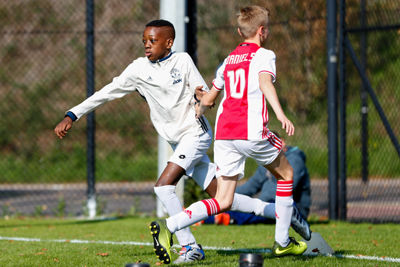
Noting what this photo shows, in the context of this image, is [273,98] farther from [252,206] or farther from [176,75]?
[252,206]

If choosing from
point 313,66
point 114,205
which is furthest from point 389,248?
point 114,205

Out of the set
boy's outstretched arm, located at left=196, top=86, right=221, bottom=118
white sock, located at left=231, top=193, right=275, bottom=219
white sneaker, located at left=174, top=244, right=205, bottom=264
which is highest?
boy's outstretched arm, located at left=196, top=86, right=221, bottom=118

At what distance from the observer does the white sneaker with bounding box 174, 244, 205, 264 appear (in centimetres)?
543

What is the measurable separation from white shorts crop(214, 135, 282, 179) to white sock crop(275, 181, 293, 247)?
284 mm

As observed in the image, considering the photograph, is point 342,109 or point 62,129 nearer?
point 62,129

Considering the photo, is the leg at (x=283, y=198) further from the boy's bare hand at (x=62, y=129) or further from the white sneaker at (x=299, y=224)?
the boy's bare hand at (x=62, y=129)

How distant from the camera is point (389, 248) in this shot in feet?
20.4

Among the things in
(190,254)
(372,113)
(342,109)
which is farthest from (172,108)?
(372,113)

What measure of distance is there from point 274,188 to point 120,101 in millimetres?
8173

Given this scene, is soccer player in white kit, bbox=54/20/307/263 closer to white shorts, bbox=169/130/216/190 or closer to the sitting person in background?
white shorts, bbox=169/130/216/190

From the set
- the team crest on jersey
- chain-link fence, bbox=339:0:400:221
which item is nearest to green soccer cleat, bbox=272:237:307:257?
the team crest on jersey

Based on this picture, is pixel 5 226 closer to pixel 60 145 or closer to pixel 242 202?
pixel 242 202

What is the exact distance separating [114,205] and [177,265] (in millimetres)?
6204

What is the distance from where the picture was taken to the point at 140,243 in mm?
6746
